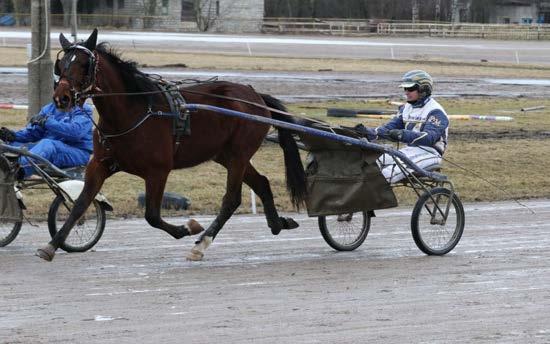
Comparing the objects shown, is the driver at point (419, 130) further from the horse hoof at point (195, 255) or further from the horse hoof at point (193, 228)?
the horse hoof at point (195, 255)

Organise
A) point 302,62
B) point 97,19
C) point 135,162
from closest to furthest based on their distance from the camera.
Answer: point 135,162, point 302,62, point 97,19

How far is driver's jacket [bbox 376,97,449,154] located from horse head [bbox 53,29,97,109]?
99.8 inches

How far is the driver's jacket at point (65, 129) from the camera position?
9109 millimetres

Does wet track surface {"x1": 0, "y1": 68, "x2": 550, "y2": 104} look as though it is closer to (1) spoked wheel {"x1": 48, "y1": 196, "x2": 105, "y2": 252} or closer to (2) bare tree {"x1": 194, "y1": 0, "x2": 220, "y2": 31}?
(1) spoked wheel {"x1": 48, "y1": 196, "x2": 105, "y2": 252}

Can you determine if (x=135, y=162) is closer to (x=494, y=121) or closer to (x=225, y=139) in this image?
(x=225, y=139)

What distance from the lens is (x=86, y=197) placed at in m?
8.04

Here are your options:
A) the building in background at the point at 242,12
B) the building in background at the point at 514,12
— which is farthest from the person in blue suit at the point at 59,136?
the building in background at the point at 514,12

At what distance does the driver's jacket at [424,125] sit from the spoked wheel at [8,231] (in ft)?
10.2

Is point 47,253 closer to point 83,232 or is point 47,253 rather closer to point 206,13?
point 83,232

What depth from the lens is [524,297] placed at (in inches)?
286

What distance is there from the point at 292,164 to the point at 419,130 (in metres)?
1.12

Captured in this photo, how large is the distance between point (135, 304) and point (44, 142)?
2705mm

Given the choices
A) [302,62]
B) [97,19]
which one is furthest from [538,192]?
[97,19]

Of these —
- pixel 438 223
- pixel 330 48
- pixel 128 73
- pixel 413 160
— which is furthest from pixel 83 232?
pixel 330 48
